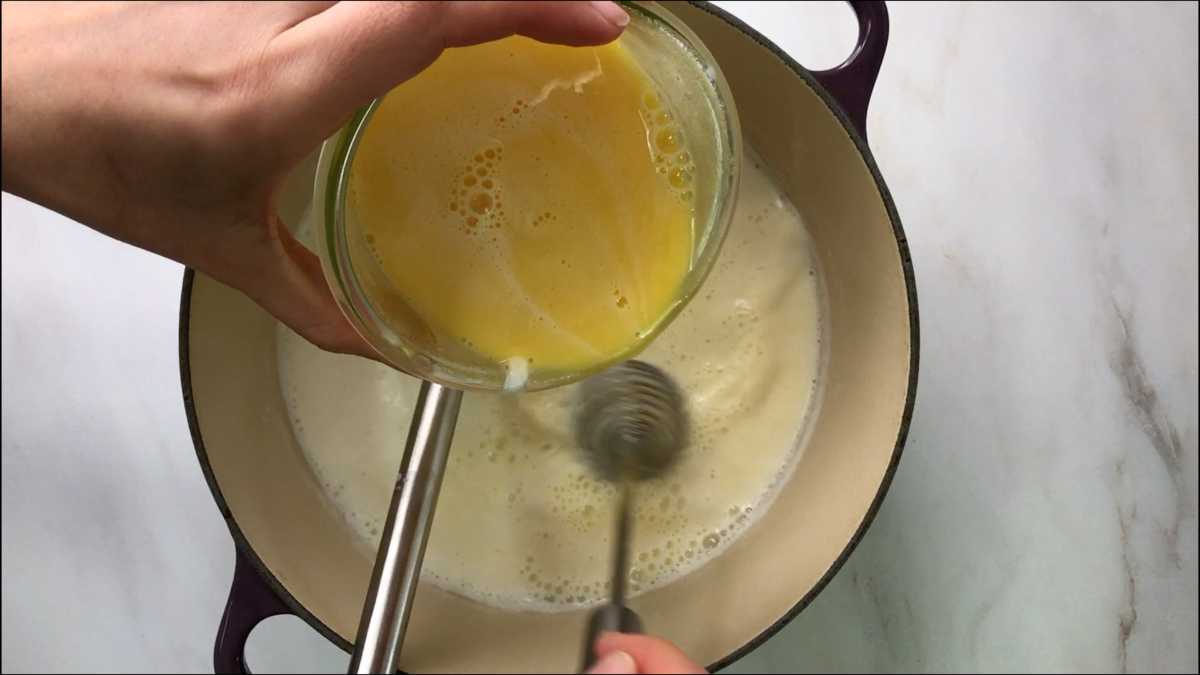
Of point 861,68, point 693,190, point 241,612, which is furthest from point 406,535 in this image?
point 861,68

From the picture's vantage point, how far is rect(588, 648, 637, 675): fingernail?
1.36 ft

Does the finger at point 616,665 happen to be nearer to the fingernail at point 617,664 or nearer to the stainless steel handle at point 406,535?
the fingernail at point 617,664

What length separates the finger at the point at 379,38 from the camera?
1.31ft

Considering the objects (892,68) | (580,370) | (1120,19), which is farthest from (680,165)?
(1120,19)

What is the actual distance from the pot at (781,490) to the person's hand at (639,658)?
0.36 ft

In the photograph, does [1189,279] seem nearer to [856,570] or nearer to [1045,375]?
[1045,375]

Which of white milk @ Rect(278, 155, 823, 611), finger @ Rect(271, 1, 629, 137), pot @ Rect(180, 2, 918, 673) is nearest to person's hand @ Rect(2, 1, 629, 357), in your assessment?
finger @ Rect(271, 1, 629, 137)

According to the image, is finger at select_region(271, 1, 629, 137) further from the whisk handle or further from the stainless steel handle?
the whisk handle

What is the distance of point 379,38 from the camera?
399 millimetres

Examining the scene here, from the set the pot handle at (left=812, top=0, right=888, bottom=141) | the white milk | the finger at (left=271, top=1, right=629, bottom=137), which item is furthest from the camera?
the white milk

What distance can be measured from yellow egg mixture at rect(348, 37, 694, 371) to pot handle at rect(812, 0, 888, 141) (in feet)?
0.49

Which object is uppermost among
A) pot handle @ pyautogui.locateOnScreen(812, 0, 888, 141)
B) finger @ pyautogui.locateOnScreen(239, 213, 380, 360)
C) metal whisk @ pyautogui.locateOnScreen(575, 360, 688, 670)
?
pot handle @ pyautogui.locateOnScreen(812, 0, 888, 141)

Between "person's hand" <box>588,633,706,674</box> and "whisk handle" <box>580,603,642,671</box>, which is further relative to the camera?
"whisk handle" <box>580,603,642,671</box>

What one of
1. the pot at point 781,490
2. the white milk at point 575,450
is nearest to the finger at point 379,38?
the pot at point 781,490
